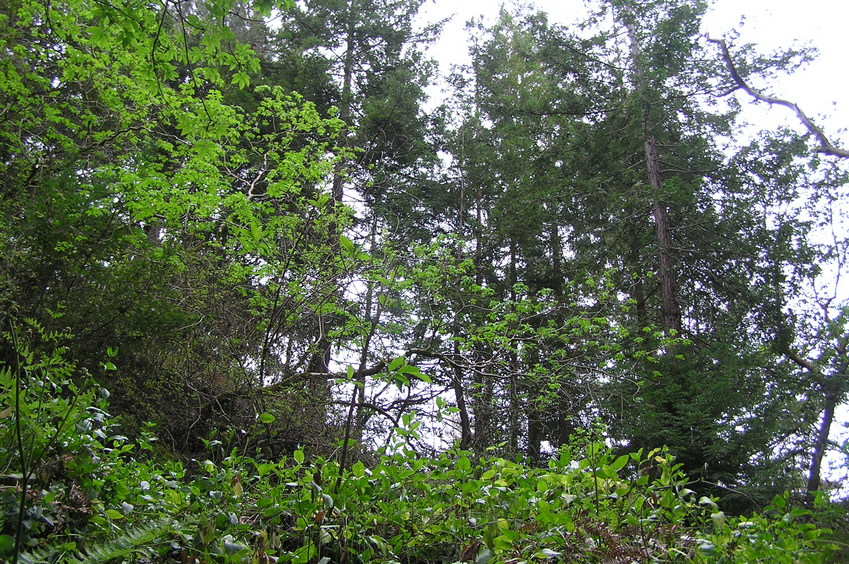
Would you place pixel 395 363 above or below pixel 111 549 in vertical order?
above

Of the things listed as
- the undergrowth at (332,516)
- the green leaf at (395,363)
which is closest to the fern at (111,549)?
the undergrowth at (332,516)

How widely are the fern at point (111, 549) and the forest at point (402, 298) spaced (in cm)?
1

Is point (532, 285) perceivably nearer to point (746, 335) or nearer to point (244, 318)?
point (746, 335)

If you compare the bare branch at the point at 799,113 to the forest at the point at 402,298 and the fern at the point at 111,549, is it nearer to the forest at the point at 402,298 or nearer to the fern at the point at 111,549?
the forest at the point at 402,298

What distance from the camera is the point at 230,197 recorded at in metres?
7.02

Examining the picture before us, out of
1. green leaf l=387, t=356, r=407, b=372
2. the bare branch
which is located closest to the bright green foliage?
green leaf l=387, t=356, r=407, b=372

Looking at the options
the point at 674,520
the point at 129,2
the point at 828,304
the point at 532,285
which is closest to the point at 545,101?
the point at 532,285

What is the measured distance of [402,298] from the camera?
30.8ft

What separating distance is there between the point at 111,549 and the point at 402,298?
765cm

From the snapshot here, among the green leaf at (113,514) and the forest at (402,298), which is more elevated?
the forest at (402,298)

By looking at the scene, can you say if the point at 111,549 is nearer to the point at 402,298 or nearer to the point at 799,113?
the point at 402,298

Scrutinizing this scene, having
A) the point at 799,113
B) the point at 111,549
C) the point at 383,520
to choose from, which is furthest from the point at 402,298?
the point at 111,549

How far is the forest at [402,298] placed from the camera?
213 centimetres

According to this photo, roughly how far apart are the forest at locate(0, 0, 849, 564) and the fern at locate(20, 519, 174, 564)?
0.01 meters
